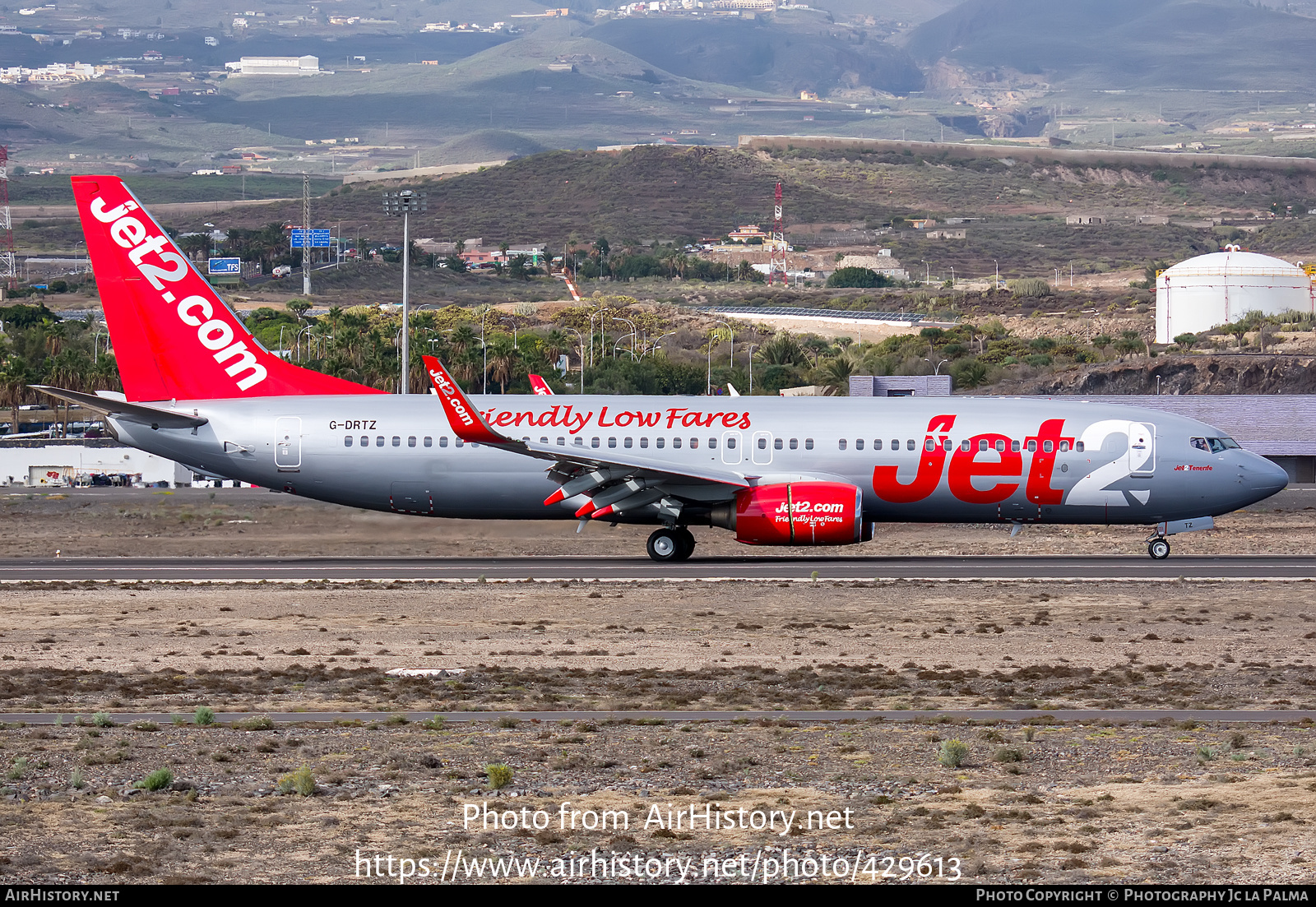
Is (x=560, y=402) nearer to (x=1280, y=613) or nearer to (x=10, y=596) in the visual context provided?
(x=10, y=596)

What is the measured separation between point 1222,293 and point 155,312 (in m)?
125

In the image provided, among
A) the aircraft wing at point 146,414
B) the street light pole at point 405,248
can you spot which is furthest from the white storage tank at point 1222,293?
the aircraft wing at point 146,414

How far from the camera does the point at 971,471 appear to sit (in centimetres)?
4053

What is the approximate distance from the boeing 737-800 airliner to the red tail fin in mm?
49

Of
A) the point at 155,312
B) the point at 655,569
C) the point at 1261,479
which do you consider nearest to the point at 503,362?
the point at 155,312

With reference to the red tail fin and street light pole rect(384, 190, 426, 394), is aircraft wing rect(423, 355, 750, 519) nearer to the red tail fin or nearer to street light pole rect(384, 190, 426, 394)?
the red tail fin

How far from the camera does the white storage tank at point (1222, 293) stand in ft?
484

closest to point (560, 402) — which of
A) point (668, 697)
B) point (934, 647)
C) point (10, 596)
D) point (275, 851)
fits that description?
point (10, 596)

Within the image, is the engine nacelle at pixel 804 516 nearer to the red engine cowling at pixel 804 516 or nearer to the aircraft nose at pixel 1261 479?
the red engine cowling at pixel 804 516

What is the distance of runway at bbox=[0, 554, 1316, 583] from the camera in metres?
37.8

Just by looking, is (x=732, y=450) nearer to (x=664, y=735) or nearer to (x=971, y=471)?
(x=971, y=471)

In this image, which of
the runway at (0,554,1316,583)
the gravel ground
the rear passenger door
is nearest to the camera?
the gravel ground

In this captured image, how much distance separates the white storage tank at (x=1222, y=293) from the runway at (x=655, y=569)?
358 ft

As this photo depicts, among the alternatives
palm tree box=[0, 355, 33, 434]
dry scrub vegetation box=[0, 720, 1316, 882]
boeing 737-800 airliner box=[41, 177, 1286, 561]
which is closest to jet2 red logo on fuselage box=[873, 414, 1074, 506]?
boeing 737-800 airliner box=[41, 177, 1286, 561]
